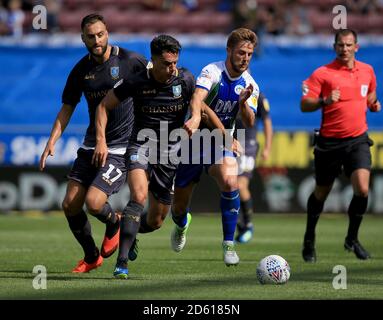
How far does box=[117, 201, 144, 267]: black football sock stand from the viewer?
362 inches

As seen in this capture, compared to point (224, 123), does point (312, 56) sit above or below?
above

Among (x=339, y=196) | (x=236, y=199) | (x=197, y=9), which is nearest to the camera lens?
(x=236, y=199)

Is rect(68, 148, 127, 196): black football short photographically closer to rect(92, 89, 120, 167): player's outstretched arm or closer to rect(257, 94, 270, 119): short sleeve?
rect(92, 89, 120, 167): player's outstretched arm

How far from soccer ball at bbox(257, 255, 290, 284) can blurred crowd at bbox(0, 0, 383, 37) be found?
43.7ft

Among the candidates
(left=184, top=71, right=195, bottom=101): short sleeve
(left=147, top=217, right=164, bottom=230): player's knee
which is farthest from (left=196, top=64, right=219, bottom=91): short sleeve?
(left=147, top=217, right=164, bottom=230): player's knee

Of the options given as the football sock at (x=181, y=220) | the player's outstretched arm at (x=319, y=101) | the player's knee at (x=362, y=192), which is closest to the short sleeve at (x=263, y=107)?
the player's outstretched arm at (x=319, y=101)

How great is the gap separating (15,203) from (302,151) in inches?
230

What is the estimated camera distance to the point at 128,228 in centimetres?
927

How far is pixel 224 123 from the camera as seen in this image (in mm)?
10719

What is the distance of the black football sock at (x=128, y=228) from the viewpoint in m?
9.19

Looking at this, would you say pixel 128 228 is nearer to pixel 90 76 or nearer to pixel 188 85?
pixel 188 85

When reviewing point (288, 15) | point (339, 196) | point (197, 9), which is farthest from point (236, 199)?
point (197, 9)

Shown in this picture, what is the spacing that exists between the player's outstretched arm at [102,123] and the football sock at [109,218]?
0.72 m
